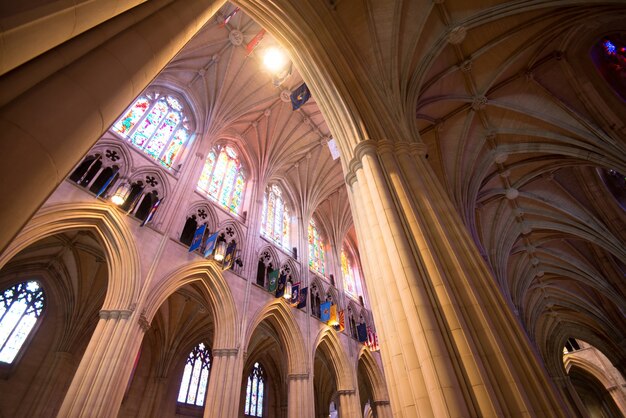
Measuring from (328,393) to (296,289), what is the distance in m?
9.21

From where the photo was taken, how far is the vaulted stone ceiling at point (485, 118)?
305 inches

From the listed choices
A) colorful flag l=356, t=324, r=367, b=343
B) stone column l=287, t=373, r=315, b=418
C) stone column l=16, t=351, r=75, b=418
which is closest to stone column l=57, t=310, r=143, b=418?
stone column l=287, t=373, r=315, b=418

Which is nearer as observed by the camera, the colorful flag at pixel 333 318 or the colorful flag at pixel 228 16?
the colorful flag at pixel 228 16

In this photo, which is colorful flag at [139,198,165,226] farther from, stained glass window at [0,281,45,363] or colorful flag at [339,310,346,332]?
colorful flag at [339,310,346,332]

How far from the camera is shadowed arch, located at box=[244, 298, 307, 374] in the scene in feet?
35.2

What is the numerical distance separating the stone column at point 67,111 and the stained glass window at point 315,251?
12981mm

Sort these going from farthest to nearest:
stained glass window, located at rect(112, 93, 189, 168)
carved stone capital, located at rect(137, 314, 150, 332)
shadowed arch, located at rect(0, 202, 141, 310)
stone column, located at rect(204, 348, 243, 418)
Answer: stained glass window, located at rect(112, 93, 189, 168) → stone column, located at rect(204, 348, 243, 418) → carved stone capital, located at rect(137, 314, 150, 332) → shadowed arch, located at rect(0, 202, 141, 310)

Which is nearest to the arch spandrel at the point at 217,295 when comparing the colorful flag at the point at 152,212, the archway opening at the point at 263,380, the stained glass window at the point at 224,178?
the colorful flag at the point at 152,212

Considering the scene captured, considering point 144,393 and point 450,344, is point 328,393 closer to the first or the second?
point 144,393

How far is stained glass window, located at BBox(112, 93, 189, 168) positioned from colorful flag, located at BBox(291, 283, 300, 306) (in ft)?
20.8

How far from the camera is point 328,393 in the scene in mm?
17141

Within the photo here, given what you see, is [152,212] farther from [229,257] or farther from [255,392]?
[255,392]

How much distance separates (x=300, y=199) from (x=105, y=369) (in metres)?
11.4

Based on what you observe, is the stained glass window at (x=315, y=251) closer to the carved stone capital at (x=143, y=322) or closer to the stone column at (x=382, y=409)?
the stone column at (x=382, y=409)
